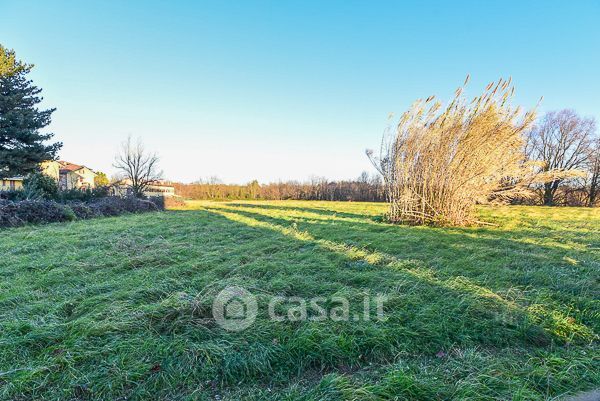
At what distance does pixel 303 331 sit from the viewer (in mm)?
1915

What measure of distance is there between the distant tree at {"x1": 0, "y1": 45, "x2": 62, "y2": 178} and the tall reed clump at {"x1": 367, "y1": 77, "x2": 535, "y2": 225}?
19.0 meters

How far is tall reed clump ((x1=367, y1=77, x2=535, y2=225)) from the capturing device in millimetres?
6184

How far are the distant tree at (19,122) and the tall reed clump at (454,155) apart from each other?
19.0 meters

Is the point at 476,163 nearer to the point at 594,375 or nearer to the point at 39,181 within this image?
the point at 594,375

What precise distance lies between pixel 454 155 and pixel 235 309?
6.49 metres

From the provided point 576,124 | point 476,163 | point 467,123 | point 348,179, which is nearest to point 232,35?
point 467,123

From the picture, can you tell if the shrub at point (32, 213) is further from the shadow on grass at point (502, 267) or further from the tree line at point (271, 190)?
the tree line at point (271, 190)

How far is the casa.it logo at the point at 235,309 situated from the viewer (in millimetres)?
2064

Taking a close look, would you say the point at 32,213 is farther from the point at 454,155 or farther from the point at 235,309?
the point at 454,155

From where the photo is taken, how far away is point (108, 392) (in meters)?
1.41

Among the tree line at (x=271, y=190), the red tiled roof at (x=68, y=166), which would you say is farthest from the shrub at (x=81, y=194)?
the red tiled roof at (x=68, y=166)

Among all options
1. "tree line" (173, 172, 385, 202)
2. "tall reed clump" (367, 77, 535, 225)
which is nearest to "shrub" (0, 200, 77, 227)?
"tall reed clump" (367, 77, 535, 225)

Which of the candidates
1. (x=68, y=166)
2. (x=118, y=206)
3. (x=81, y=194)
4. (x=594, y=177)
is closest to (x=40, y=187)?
(x=81, y=194)

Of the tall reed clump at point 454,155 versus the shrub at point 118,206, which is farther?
the shrub at point 118,206
